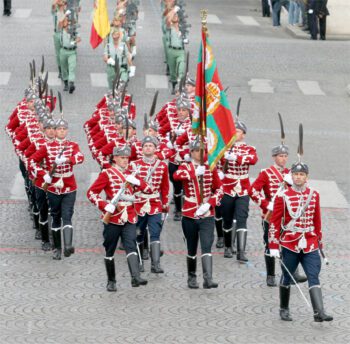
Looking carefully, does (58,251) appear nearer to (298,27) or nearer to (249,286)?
(249,286)

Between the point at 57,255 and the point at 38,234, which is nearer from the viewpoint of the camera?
the point at 57,255

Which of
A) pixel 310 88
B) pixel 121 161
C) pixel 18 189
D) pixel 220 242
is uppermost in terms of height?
pixel 121 161

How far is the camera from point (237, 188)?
19812 millimetres

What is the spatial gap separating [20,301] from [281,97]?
709 inches

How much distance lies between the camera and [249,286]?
59.9ft

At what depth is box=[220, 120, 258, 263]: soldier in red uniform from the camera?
19719mm

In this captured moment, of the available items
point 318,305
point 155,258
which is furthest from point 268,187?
point 318,305

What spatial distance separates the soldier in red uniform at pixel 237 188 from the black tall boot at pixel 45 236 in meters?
2.44

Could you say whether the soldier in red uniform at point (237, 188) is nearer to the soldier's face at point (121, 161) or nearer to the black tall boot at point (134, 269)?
the soldier's face at point (121, 161)

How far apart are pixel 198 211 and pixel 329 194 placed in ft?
23.1

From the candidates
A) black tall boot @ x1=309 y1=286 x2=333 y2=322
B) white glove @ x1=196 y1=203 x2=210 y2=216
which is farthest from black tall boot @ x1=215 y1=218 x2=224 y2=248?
black tall boot @ x1=309 y1=286 x2=333 y2=322

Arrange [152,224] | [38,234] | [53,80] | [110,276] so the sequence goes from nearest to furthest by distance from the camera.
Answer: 1. [110,276]
2. [152,224]
3. [38,234]
4. [53,80]

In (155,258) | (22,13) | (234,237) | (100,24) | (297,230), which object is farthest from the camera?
(22,13)

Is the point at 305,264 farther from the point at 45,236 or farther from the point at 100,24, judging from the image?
the point at 100,24
